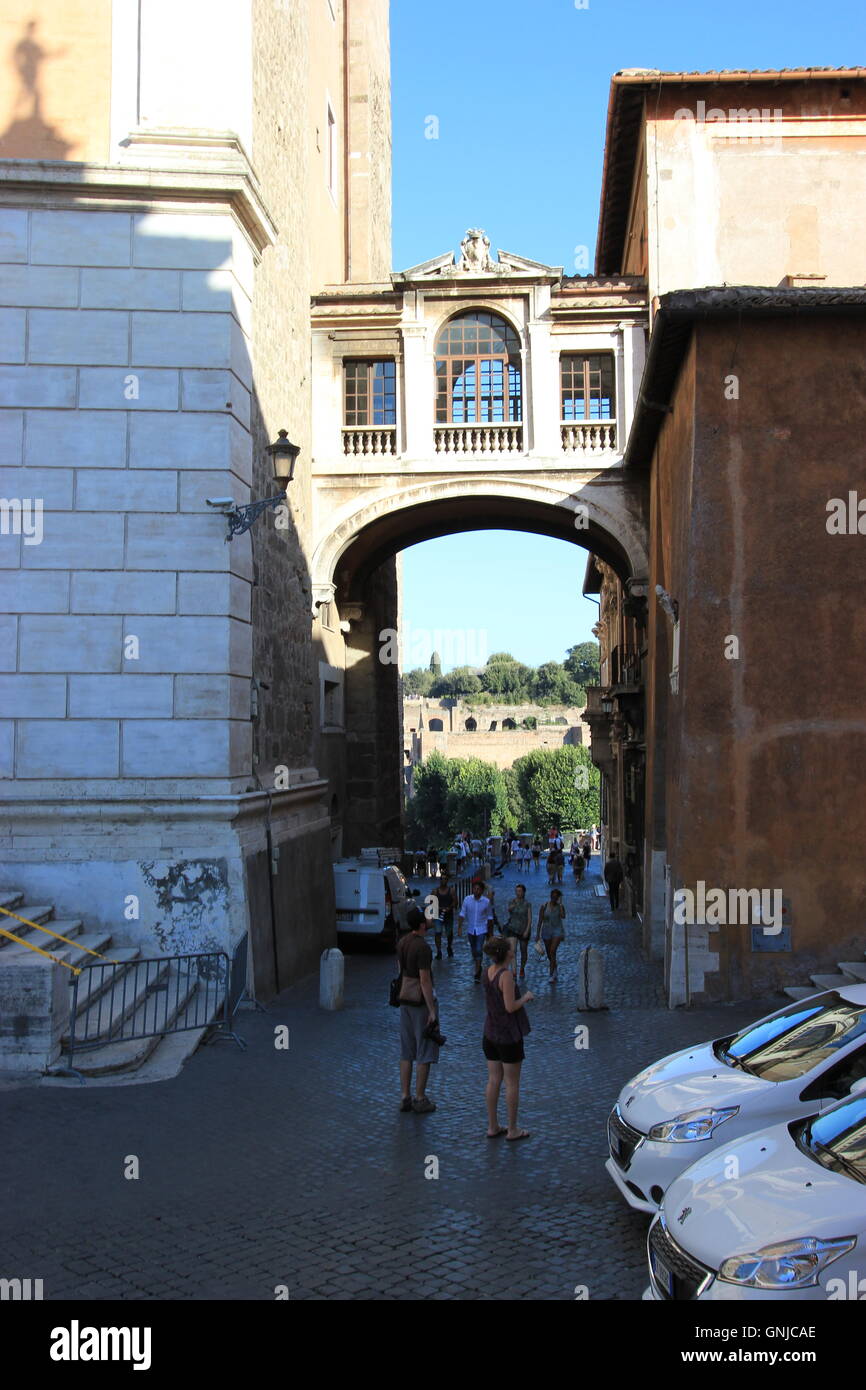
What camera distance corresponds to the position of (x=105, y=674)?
1440 centimetres

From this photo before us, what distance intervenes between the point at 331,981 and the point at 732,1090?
8.37 meters

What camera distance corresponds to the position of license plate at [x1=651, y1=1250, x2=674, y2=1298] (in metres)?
5.64

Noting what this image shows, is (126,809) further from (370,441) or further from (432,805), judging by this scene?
(432,805)

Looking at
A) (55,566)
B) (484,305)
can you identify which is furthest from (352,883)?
(484,305)

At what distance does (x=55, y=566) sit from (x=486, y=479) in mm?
11370

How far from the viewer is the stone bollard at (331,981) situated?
15.3m

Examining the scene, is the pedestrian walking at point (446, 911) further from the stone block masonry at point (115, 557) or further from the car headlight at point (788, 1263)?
the car headlight at point (788, 1263)

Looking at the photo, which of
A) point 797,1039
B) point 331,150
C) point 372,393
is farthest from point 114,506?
point 331,150

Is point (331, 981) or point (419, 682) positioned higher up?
point (419, 682)

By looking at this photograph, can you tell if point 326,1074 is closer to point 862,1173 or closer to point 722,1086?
point 722,1086

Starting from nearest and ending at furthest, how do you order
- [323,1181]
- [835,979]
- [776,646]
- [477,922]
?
[323,1181], [835,979], [776,646], [477,922]

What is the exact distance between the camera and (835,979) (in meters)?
13.4

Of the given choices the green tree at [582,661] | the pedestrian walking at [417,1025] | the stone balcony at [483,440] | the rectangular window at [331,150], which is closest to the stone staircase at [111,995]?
the pedestrian walking at [417,1025]

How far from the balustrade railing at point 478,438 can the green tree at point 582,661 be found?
125 meters
